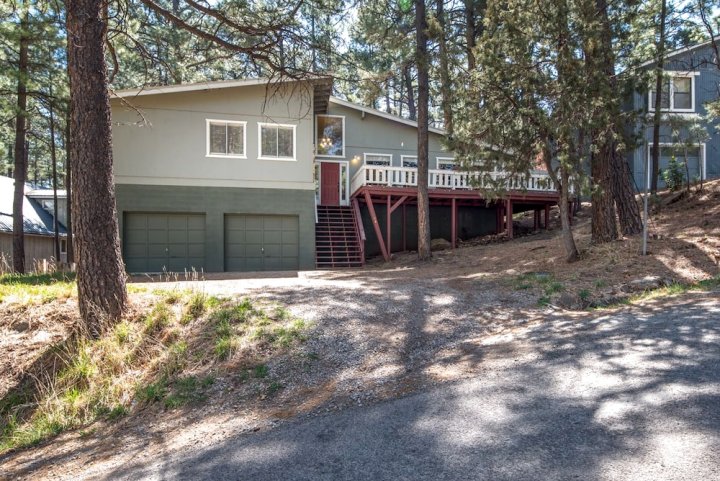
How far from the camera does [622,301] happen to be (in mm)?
6699

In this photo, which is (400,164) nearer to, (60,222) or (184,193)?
(184,193)

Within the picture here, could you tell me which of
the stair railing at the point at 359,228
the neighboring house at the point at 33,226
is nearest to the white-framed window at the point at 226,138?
the stair railing at the point at 359,228

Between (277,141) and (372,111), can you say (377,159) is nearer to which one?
(372,111)

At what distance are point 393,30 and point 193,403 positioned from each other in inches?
546

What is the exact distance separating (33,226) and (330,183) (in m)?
14.5

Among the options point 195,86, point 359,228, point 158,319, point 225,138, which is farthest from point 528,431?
point 195,86

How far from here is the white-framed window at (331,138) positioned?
17281 millimetres

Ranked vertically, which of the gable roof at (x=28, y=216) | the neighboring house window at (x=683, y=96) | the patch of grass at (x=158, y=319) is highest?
the neighboring house window at (x=683, y=96)

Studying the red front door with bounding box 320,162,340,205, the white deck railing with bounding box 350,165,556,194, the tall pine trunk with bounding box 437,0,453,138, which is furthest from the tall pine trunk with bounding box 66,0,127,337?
the red front door with bounding box 320,162,340,205

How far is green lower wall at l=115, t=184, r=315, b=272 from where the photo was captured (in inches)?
542

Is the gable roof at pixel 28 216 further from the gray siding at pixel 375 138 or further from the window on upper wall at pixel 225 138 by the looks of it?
the gray siding at pixel 375 138

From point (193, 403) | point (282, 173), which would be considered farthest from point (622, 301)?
point (282, 173)

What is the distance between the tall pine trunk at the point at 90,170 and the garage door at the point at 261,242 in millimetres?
7945

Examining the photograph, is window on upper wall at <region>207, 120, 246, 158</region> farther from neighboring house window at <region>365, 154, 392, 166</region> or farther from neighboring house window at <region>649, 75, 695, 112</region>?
neighboring house window at <region>649, 75, 695, 112</region>
